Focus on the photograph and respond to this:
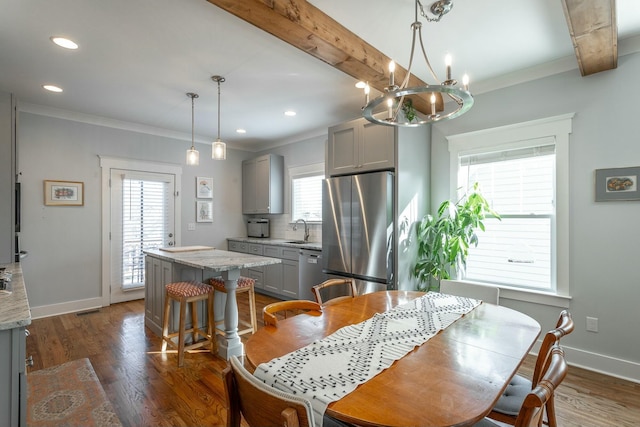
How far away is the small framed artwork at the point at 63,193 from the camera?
4.04 meters

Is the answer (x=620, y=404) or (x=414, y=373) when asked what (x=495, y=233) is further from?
(x=414, y=373)

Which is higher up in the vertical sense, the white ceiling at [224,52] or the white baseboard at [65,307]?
the white ceiling at [224,52]

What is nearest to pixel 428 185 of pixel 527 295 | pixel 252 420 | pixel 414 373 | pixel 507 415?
pixel 527 295

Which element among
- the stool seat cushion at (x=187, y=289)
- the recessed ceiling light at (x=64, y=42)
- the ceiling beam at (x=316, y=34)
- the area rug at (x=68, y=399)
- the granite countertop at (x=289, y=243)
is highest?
the recessed ceiling light at (x=64, y=42)

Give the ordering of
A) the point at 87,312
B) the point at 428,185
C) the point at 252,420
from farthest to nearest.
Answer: the point at 87,312 < the point at 428,185 < the point at 252,420

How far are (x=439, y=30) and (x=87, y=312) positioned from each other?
5165 millimetres

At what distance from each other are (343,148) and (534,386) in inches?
115

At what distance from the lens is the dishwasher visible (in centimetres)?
430

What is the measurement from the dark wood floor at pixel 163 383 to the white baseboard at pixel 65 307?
0.42 m

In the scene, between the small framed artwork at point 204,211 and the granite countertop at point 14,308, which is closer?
the granite countertop at point 14,308

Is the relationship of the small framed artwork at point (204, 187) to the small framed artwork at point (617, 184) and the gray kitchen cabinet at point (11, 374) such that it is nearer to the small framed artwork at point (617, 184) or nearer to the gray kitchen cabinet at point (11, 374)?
the gray kitchen cabinet at point (11, 374)

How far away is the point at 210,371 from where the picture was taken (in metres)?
2.65

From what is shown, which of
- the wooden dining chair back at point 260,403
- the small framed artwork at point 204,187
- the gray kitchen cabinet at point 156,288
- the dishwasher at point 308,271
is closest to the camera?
the wooden dining chair back at point 260,403

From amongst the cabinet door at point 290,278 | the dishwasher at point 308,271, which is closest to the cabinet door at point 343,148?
the dishwasher at point 308,271
